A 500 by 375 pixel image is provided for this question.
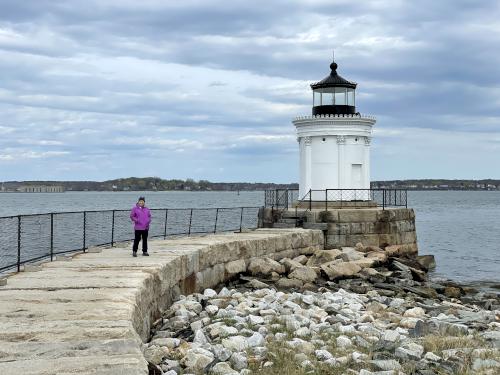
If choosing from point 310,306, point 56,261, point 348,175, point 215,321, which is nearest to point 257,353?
point 215,321

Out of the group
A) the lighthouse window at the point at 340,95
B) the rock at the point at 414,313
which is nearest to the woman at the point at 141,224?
the rock at the point at 414,313

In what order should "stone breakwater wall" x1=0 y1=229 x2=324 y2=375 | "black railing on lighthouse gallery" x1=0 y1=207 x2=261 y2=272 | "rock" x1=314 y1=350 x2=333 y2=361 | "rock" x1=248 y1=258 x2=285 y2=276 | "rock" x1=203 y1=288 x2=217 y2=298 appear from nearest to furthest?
"stone breakwater wall" x1=0 y1=229 x2=324 y2=375
"rock" x1=314 y1=350 x2=333 y2=361
"black railing on lighthouse gallery" x1=0 y1=207 x2=261 y2=272
"rock" x1=203 y1=288 x2=217 y2=298
"rock" x1=248 y1=258 x2=285 y2=276

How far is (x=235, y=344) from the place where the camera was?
8555 mm

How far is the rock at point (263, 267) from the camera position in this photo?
16047 millimetres

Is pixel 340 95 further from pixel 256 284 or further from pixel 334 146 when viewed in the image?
pixel 256 284

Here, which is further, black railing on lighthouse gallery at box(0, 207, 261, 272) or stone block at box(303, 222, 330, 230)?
stone block at box(303, 222, 330, 230)

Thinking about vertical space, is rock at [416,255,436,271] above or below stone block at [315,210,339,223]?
below

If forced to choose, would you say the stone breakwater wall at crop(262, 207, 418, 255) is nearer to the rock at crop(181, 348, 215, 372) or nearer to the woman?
the woman

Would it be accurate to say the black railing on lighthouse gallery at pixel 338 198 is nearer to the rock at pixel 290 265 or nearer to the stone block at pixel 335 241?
the stone block at pixel 335 241

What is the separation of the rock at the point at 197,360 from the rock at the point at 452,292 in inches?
377

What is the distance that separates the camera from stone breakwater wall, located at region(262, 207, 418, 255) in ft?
69.6

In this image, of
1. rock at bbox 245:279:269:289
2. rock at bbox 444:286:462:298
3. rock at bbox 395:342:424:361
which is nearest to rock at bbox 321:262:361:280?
rock at bbox 444:286:462:298

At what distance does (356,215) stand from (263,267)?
6273 mm

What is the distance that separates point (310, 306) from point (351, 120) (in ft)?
40.0
